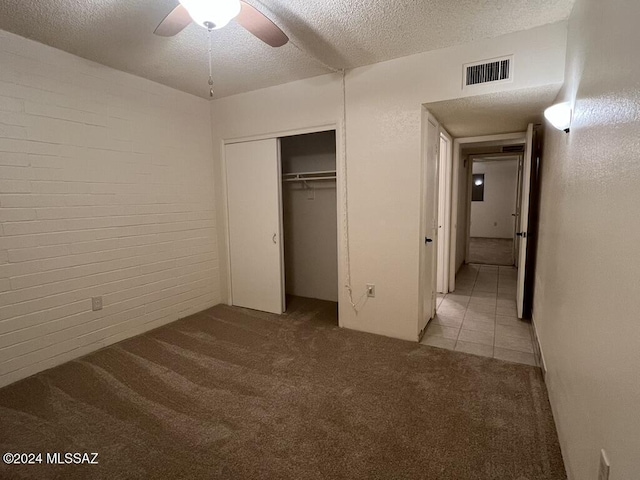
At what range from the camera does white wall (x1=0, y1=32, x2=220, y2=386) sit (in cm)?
234

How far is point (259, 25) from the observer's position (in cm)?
178

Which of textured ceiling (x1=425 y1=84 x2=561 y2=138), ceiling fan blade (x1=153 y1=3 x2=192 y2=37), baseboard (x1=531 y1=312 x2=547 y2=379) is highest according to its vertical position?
ceiling fan blade (x1=153 y1=3 x2=192 y2=37)

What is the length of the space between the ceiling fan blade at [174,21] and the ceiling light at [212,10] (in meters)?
0.19

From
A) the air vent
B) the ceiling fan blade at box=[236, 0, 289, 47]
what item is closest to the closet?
the ceiling fan blade at box=[236, 0, 289, 47]

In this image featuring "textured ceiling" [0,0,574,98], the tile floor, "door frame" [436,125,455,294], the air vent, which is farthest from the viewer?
the air vent

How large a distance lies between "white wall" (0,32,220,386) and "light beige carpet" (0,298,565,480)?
37 cm

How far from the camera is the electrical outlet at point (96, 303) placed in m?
2.80

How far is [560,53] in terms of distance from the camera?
2176 mm

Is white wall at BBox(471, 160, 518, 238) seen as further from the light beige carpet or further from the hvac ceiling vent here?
the light beige carpet

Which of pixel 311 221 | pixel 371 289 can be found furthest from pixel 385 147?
pixel 311 221

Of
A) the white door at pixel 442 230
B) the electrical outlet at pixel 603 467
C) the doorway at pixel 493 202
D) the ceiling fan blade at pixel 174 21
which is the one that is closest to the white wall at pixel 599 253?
the electrical outlet at pixel 603 467

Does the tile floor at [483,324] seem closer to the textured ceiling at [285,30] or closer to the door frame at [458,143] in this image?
the door frame at [458,143]

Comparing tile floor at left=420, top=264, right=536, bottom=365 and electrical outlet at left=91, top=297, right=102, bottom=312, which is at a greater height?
electrical outlet at left=91, top=297, right=102, bottom=312

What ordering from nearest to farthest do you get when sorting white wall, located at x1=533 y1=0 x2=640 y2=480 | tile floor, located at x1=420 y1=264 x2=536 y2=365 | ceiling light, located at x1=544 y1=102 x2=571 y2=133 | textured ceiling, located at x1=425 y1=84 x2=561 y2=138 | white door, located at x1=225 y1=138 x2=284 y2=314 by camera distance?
white wall, located at x1=533 y1=0 x2=640 y2=480 < ceiling light, located at x1=544 y1=102 x2=571 y2=133 < textured ceiling, located at x1=425 y1=84 x2=561 y2=138 < tile floor, located at x1=420 y1=264 x2=536 y2=365 < white door, located at x1=225 y1=138 x2=284 y2=314
